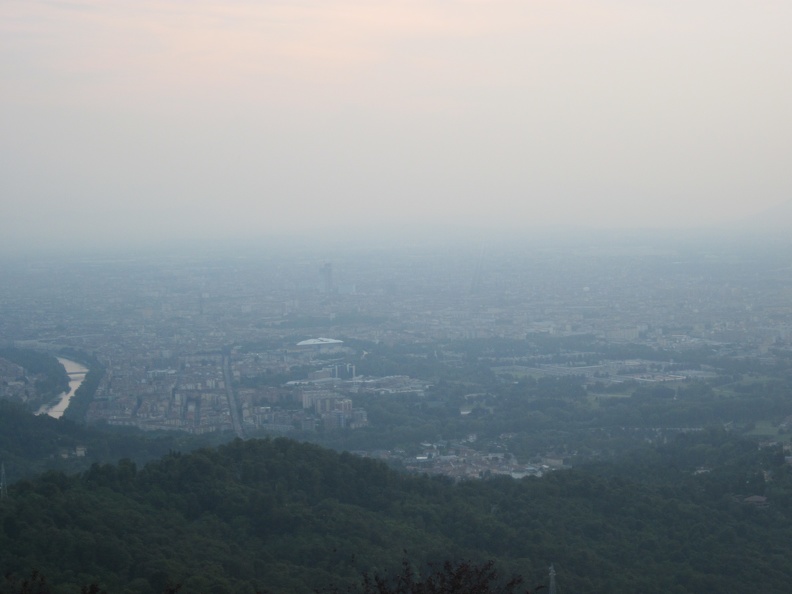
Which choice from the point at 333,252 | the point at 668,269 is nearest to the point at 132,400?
the point at 668,269

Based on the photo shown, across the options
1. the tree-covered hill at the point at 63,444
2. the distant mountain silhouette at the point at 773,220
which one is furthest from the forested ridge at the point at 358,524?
the distant mountain silhouette at the point at 773,220

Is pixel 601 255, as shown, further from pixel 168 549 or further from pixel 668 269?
pixel 168 549

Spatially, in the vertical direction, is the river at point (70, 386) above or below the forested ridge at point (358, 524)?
below

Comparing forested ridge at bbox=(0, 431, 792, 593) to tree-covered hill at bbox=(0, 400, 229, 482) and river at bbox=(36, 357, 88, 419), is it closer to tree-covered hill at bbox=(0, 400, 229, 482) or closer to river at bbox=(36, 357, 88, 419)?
tree-covered hill at bbox=(0, 400, 229, 482)

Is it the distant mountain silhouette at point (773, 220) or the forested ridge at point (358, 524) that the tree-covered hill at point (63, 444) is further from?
the distant mountain silhouette at point (773, 220)

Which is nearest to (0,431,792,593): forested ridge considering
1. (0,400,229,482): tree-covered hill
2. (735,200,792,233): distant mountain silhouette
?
(0,400,229,482): tree-covered hill
